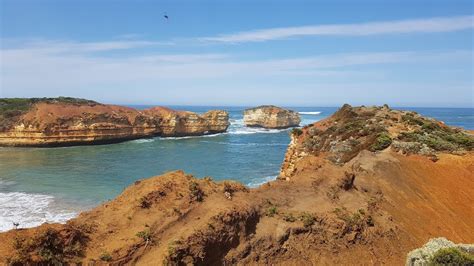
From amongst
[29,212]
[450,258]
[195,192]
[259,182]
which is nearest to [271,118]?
[259,182]

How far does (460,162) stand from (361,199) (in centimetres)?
1052

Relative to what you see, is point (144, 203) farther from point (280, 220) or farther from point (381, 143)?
point (381, 143)

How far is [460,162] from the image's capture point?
22.2 meters

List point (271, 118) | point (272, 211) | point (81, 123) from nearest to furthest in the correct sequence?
point (272, 211)
point (81, 123)
point (271, 118)

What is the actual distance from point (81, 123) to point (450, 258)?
65848 mm

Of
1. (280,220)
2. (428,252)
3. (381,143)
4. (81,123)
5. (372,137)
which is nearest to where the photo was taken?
(428,252)

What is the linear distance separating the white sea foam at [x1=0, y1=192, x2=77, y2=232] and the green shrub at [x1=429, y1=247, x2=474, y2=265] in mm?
18288

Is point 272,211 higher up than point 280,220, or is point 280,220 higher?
point 272,211

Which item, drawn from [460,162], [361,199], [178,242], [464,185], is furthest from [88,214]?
[460,162]

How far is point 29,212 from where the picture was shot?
23625 millimetres

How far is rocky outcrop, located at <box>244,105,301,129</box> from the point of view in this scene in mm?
104875

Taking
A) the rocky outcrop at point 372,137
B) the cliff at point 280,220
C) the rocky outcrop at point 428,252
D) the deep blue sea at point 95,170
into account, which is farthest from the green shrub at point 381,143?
the rocky outcrop at point 428,252

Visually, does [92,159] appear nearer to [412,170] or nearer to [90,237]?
[412,170]

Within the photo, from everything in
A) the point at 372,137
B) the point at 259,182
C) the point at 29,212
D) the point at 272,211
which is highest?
the point at 372,137
